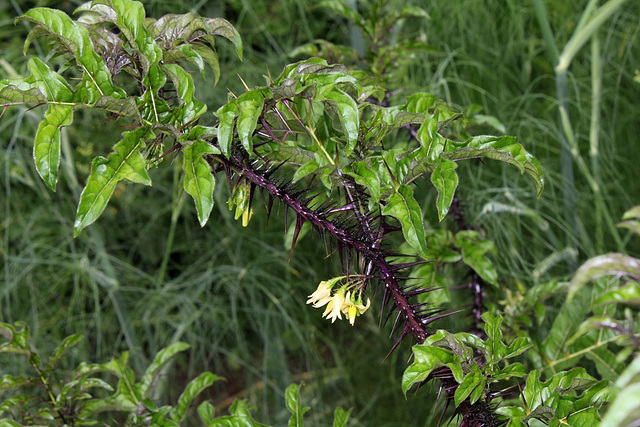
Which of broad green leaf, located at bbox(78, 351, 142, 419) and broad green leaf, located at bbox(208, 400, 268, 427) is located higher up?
broad green leaf, located at bbox(208, 400, 268, 427)

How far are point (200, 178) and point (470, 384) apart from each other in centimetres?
28

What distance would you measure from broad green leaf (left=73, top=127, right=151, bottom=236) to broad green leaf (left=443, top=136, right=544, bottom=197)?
261mm

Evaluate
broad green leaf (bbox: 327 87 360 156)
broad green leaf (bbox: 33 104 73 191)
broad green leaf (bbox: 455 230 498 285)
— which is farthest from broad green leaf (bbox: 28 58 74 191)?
broad green leaf (bbox: 455 230 498 285)

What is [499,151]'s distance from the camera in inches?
20.5

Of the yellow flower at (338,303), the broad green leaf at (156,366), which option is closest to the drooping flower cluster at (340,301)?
the yellow flower at (338,303)

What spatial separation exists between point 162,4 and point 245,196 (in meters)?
1.22

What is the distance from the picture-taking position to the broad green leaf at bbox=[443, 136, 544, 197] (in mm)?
530

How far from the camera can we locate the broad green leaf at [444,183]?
0.50 meters

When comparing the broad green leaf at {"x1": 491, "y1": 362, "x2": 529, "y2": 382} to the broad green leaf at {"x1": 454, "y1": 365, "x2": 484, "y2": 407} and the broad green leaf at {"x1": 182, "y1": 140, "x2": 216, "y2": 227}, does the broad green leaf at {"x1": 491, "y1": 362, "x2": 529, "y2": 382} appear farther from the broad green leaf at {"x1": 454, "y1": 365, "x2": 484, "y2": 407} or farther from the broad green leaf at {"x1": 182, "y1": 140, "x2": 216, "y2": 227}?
the broad green leaf at {"x1": 182, "y1": 140, "x2": 216, "y2": 227}

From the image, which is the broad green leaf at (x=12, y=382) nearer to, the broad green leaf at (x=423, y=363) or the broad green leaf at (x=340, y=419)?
the broad green leaf at (x=340, y=419)

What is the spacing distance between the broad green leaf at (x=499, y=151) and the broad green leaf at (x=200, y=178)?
0.68 ft

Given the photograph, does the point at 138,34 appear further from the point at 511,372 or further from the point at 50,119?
the point at 511,372

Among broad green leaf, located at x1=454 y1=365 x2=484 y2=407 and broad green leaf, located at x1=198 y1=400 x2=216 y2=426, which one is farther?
broad green leaf, located at x1=198 y1=400 x2=216 y2=426

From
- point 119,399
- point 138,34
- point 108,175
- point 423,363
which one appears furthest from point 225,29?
point 119,399
